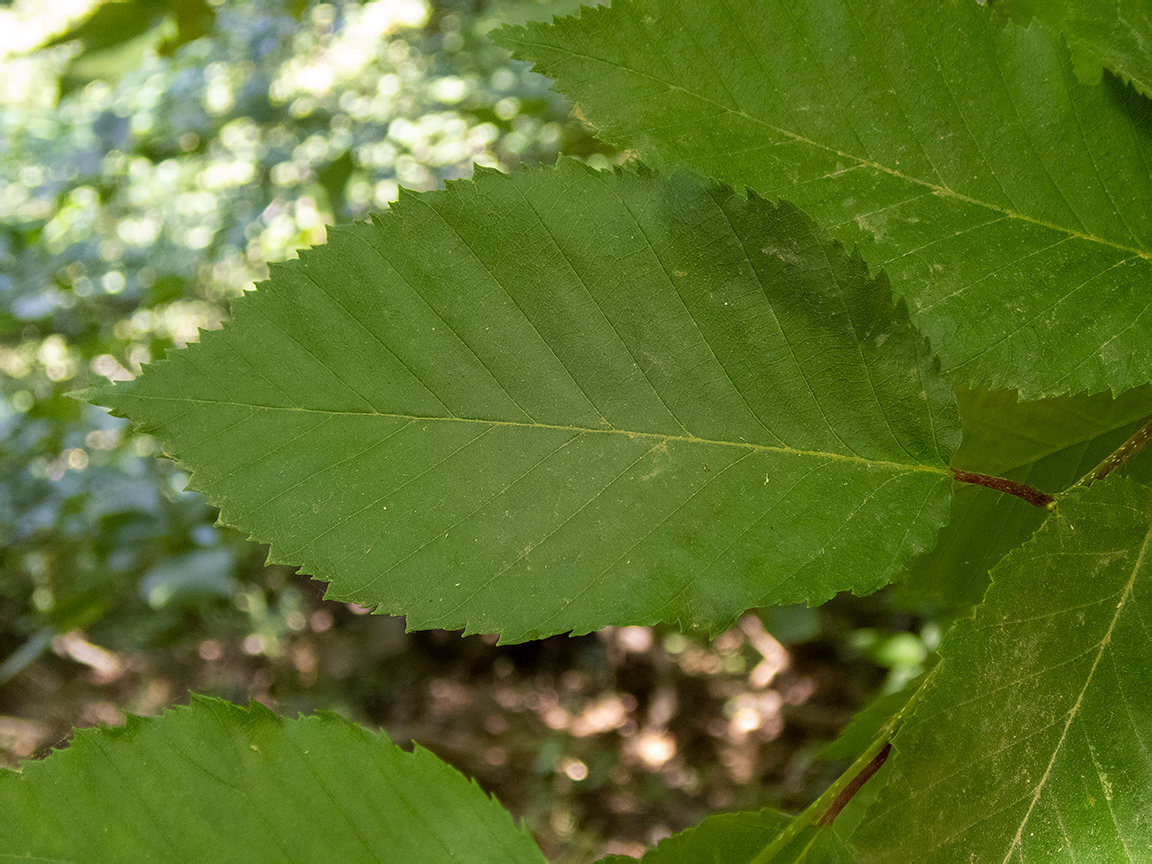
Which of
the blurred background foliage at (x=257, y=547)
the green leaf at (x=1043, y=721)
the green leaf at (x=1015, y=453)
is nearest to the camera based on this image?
the green leaf at (x=1043, y=721)

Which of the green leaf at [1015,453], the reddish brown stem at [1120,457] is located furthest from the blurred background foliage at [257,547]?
the reddish brown stem at [1120,457]

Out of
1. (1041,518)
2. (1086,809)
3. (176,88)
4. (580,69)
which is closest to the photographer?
(1086,809)

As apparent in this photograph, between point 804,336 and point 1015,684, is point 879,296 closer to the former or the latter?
point 804,336

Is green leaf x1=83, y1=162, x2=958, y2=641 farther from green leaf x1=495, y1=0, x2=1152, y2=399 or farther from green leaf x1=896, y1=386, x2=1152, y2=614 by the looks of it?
green leaf x1=896, y1=386, x2=1152, y2=614

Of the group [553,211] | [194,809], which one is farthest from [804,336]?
[194,809]

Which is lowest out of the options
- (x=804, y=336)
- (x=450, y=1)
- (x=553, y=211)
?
(x=804, y=336)

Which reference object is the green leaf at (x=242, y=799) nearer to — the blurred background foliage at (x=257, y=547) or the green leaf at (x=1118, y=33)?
the green leaf at (x=1118, y=33)
